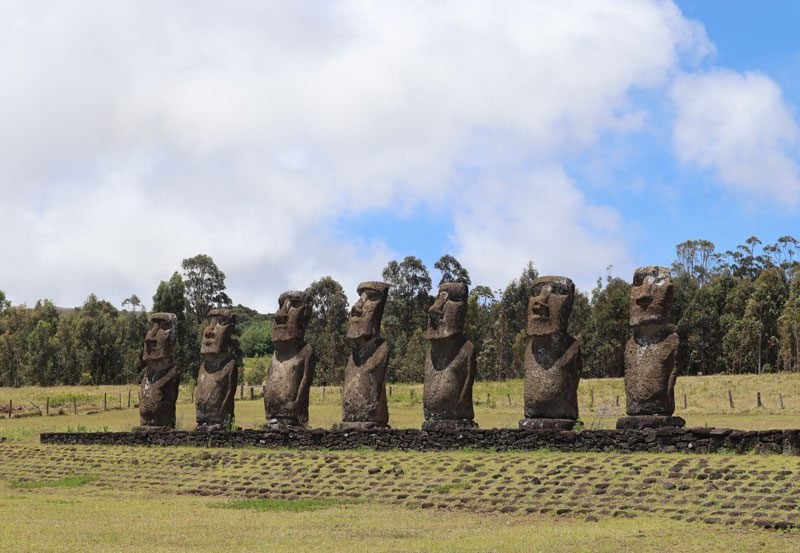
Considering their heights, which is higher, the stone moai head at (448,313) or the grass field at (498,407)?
the stone moai head at (448,313)

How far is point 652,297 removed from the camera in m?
18.5

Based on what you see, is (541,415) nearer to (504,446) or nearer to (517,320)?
(504,446)

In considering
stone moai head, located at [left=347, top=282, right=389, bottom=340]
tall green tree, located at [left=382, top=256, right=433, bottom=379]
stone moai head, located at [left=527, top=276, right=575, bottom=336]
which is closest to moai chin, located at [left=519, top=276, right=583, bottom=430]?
stone moai head, located at [left=527, top=276, right=575, bottom=336]

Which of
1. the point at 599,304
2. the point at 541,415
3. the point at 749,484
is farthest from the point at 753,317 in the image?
the point at 749,484

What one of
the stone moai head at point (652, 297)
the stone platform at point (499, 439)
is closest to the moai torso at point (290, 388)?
the stone platform at point (499, 439)

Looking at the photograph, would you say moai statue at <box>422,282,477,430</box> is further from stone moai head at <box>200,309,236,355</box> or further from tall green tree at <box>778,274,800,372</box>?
tall green tree at <box>778,274,800,372</box>

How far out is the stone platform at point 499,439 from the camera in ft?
53.7

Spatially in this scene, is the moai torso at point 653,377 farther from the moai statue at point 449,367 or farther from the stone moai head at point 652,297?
the moai statue at point 449,367

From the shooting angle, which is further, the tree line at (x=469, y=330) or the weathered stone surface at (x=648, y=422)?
the tree line at (x=469, y=330)

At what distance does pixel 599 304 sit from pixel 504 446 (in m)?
47.0

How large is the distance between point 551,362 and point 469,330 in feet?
153

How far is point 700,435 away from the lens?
16.8 m

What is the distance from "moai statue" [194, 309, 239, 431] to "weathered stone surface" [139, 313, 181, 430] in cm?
127

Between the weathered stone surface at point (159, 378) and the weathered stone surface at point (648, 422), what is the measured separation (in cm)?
1188
